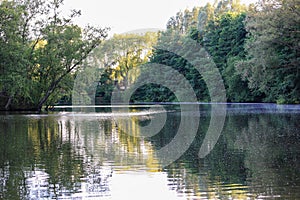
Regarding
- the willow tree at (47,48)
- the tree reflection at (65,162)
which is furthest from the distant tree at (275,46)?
the tree reflection at (65,162)

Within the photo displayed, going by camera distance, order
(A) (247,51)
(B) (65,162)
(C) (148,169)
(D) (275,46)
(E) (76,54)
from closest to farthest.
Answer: (C) (148,169)
(B) (65,162)
(D) (275,46)
(E) (76,54)
(A) (247,51)

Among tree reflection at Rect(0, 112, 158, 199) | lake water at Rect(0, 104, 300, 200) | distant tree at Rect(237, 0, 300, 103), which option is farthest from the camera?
distant tree at Rect(237, 0, 300, 103)

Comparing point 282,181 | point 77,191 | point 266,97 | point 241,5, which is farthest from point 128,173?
point 241,5

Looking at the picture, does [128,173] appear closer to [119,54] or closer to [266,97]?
[266,97]

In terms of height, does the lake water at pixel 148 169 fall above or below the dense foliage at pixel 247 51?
below

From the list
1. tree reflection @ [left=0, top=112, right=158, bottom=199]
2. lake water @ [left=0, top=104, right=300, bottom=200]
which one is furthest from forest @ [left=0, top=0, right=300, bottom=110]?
lake water @ [left=0, top=104, right=300, bottom=200]

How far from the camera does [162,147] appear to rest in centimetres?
1568

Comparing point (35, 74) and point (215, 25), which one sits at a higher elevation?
point (215, 25)

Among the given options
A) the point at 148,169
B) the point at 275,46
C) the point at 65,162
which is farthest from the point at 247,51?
the point at 148,169

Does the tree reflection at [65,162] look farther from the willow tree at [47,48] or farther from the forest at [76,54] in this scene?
the willow tree at [47,48]

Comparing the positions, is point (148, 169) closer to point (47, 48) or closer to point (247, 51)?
point (47, 48)

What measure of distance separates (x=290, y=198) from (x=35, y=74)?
45186mm

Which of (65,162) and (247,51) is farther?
(247,51)

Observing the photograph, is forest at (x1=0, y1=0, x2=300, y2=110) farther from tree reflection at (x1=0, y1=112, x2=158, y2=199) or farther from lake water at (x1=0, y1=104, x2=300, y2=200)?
lake water at (x1=0, y1=104, x2=300, y2=200)
